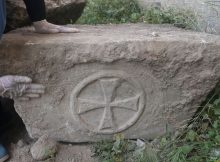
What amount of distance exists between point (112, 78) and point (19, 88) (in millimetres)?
461

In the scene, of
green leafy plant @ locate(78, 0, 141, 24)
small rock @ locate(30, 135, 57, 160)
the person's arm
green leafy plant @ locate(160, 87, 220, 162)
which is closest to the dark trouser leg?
the person's arm

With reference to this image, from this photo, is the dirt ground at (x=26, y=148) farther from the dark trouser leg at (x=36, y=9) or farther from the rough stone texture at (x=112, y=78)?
the dark trouser leg at (x=36, y=9)

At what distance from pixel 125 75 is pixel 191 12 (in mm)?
968

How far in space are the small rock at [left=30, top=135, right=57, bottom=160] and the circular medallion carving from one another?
21 centimetres

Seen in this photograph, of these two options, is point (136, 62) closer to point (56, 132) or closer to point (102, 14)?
point (56, 132)

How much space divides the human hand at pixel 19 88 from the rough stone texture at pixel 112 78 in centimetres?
5

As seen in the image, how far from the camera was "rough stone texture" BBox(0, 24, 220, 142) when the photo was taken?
2.18m

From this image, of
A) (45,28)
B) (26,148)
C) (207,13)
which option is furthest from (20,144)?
(207,13)

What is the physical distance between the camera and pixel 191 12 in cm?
298

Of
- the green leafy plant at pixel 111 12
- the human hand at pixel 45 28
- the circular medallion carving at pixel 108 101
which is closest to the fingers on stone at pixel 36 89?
the circular medallion carving at pixel 108 101

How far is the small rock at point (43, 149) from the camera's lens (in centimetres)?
240

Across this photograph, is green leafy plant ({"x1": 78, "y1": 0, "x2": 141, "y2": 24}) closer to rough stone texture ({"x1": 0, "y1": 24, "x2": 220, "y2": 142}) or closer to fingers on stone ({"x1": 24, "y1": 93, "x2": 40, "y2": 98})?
rough stone texture ({"x1": 0, "y1": 24, "x2": 220, "y2": 142})

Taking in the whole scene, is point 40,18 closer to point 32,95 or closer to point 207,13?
point 32,95

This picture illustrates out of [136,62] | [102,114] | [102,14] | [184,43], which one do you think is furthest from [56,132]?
[102,14]
